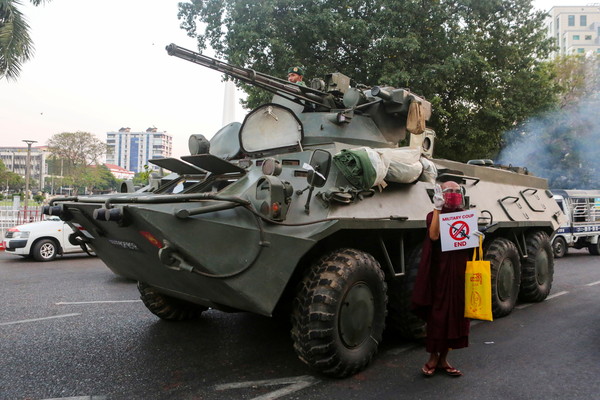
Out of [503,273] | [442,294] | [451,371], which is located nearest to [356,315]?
[442,294]

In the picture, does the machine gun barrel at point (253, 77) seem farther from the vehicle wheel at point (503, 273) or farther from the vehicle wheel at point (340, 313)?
the vehicle wheel at point (503, 273)

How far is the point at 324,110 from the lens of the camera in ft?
19.1

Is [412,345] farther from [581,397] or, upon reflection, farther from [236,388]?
[236,388]

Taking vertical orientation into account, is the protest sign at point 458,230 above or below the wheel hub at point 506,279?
above

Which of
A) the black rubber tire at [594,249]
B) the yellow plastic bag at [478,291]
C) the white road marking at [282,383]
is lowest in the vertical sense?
the white road marking at [282,383]

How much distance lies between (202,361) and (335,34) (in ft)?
36.6

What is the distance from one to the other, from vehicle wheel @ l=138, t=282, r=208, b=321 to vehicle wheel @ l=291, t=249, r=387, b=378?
2.17 meters

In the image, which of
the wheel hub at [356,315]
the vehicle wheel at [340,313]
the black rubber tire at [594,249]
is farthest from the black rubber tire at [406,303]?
the black rubber tire at [594,249]

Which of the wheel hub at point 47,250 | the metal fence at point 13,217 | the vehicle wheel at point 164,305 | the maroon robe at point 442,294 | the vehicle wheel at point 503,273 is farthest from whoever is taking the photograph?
the metal fence at point 13,217

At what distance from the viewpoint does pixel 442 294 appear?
13.5 feet

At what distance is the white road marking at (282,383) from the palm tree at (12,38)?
14760mm

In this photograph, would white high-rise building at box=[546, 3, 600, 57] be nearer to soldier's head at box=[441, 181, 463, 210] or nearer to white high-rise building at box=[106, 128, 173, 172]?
soldier's head at box=[441, 181, 463, 210]

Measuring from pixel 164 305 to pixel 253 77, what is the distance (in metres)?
2.68

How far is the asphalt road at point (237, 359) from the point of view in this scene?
392 cm
